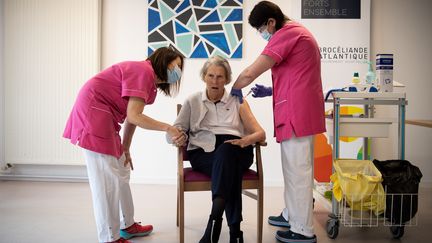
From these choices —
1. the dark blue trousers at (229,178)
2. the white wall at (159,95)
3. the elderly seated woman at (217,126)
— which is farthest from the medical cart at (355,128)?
the white wall at (159,95)

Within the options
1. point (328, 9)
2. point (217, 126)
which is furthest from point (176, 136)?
point (328, 9)

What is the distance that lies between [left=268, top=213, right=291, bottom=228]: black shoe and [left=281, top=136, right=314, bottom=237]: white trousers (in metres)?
0.42

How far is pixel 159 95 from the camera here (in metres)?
4.16

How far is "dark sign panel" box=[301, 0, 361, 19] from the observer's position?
3.96 metres

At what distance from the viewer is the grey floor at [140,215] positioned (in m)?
2.48

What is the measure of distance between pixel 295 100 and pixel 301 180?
0.43 metres

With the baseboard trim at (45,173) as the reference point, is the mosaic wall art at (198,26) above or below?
above

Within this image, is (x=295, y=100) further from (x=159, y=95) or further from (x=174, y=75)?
(x=159, y=95)

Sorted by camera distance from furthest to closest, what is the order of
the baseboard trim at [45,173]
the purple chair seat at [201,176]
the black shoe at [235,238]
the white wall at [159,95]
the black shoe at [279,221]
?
the baseboard trim at [45,173], the white wall at [159,95], the black shoe at [279,221], the purple chair seat at [201,176], the black shoe at [235,238]

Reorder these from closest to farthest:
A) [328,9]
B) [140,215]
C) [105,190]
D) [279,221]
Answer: [105,190]
[279,221]
[140,215]
[328,9]

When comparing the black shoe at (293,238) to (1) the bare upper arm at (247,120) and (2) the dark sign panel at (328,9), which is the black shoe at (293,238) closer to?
(1) the bare upper arm at (247,120)

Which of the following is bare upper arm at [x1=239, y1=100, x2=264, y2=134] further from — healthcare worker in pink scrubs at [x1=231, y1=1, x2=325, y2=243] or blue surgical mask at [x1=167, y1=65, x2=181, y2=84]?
blue surgical mask at [x1=167, y1=65, x2=181, y2=84]

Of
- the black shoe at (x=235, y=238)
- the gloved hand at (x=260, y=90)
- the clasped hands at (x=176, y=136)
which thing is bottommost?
the black shoe at (x=235, y=238)

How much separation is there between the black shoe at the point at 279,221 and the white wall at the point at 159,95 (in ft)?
4.31
